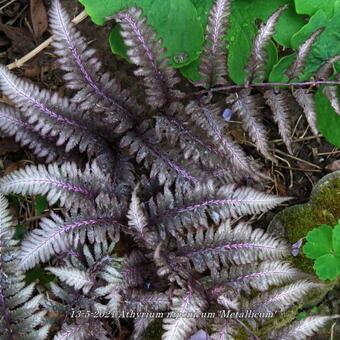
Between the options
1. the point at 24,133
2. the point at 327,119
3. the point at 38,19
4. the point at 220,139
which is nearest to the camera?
the point at 220,139

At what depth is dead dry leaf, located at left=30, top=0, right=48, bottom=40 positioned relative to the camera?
2.60 m

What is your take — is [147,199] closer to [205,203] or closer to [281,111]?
[205,203]

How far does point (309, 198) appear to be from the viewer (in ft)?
8.47

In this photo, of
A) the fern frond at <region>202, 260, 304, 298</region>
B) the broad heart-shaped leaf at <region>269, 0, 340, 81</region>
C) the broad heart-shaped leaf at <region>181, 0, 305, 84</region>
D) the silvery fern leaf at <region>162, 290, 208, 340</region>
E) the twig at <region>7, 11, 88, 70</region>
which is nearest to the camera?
the silvery fern leaf at <region>162, 290, 208, 340</region>

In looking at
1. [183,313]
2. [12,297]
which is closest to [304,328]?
[183,313]

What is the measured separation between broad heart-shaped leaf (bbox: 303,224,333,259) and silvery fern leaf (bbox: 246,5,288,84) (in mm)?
737

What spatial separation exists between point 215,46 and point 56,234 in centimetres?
95

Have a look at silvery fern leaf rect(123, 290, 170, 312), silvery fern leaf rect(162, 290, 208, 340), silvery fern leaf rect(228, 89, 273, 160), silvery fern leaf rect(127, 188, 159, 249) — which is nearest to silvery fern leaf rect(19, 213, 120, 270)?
silvery fern leaf rect(127, 188, 159, 249)

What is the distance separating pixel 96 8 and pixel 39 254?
1.04m

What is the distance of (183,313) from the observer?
6.42 ft

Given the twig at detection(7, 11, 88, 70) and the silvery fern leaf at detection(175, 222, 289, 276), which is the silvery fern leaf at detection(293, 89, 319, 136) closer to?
the silvery fern leaf at detection(175, 222, 289, 276)

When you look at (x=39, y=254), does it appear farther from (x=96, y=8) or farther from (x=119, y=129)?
(x=96, y=8)

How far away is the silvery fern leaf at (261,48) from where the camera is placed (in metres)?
2.00

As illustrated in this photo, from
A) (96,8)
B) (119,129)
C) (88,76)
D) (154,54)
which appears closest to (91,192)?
(119,129)
